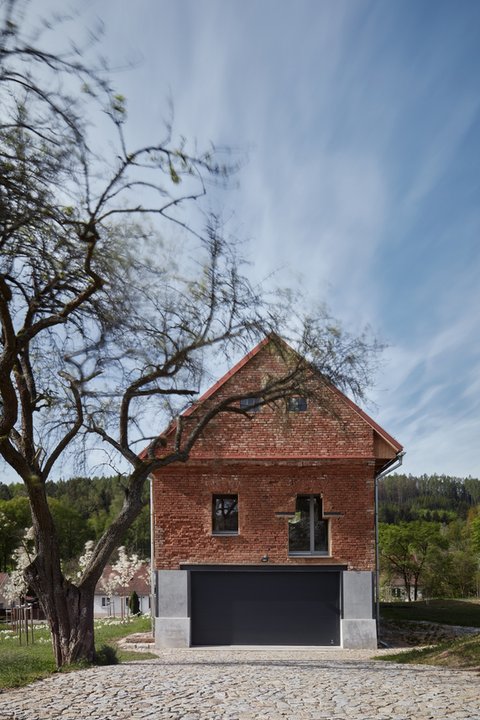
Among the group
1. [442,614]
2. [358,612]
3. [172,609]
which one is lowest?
[442,614]

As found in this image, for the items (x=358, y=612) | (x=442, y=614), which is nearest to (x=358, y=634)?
(x=358, y=612)

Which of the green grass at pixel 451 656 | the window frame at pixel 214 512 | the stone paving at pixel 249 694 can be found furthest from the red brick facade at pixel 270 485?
the stone paving at pixel 249 694

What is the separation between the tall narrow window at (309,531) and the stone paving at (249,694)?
7.26m

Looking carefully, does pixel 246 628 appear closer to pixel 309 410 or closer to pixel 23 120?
pixel 309 410

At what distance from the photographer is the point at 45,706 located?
10.0 meters

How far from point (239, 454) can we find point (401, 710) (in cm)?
1267

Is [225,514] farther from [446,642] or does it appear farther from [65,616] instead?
[65,616]

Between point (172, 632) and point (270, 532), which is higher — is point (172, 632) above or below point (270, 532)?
below

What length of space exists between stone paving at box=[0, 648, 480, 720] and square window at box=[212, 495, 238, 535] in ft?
24.2

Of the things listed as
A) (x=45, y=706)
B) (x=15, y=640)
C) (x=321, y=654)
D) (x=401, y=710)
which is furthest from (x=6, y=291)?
(x=15, y=640)

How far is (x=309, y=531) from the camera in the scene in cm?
2225

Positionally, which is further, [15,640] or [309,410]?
[15,640]

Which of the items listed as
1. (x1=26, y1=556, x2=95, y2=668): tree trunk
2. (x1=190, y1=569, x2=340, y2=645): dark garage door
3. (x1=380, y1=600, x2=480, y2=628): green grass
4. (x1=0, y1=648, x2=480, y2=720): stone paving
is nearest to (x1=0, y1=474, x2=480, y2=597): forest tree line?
(x1=26, y1=556, x2=95, y2=668): tree trunk

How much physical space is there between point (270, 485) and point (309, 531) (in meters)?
1.75
